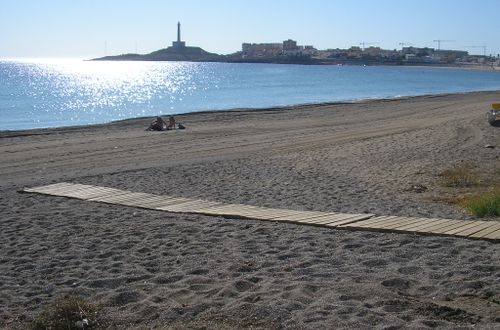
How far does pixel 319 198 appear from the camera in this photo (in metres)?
10.3

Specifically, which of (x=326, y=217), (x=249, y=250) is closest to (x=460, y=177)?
(x=326, y=217)

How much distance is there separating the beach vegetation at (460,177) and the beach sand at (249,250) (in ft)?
0.77

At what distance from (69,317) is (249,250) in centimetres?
226

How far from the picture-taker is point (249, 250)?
269 inches

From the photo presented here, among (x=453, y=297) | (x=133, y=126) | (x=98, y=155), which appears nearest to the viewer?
(x=453, y=297)

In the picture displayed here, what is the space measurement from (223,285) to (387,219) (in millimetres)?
2910

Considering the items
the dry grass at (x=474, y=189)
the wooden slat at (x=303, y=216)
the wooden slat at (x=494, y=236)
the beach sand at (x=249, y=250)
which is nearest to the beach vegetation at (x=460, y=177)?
the dry grass at (x=474, y=189)

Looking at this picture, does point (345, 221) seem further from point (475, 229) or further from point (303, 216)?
point (475, 229)

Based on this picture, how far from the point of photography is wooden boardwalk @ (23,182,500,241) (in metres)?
7.32

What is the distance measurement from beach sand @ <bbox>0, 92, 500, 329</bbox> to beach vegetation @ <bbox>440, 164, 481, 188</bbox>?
0.24 meters

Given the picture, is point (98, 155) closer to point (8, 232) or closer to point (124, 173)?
point (124, 173)

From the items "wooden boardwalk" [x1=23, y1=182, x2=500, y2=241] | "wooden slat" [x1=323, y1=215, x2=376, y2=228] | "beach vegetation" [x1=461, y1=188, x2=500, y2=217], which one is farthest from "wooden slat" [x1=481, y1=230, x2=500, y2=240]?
"wooden slat" [x1=323, y1=215, x2=376, y2=228]

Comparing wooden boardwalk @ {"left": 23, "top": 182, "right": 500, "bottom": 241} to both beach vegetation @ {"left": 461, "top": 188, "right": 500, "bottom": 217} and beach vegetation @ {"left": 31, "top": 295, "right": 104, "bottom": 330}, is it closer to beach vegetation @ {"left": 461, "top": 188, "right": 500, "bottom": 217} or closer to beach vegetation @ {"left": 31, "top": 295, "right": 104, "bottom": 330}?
beach vegetation @ {"left": 461, "top": 188, "right": 500, "bottom": 217}

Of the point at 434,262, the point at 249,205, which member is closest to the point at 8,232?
the point at 249,205
